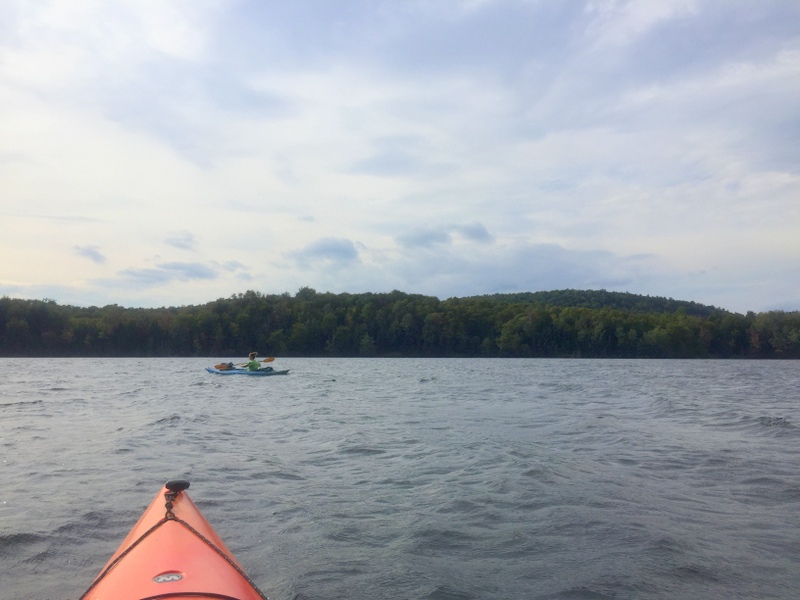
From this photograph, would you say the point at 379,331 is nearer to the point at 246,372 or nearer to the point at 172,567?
the point at 246,372

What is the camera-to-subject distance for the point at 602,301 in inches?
4879

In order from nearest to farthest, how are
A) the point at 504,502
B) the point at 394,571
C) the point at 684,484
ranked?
the point at 394,571
the point at 504,502
the point at 684,484

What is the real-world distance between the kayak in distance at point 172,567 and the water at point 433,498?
1.40 metres

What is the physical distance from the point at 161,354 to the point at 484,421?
81.7 metres

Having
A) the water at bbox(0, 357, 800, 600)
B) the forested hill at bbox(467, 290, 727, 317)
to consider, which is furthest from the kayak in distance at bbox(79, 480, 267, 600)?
the forested hill at bbox(467, 290, 727, 317)

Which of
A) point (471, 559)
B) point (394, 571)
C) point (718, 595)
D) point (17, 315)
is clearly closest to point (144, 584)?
point (394, 571)

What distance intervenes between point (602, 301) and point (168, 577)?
125472 mm

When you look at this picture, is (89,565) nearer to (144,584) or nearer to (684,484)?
(144,584)

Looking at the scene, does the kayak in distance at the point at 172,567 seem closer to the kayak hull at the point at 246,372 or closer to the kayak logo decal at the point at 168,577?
the kayak logo decal at the point at 168,577

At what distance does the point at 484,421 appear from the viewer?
18859mm

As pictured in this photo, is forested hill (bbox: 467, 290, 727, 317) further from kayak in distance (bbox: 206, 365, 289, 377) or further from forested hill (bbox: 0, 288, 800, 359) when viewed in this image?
kayak in distance (bbox: 206, 365, 289, 377)

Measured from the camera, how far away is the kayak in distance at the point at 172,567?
4379 millimetres

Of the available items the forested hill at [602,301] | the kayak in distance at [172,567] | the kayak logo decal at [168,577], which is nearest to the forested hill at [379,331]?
the forested hill at [602,301]

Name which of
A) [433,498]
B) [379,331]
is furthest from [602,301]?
[433,498]
